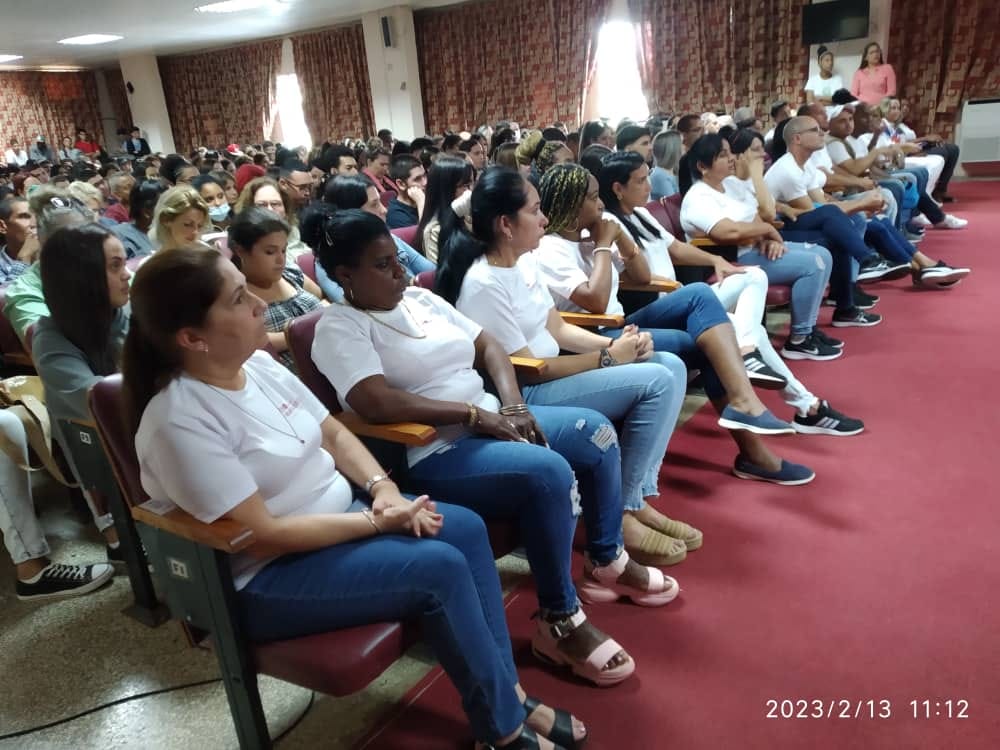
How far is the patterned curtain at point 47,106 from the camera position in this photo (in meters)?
13.8

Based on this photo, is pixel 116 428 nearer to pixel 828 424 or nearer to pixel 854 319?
pixel 828 424

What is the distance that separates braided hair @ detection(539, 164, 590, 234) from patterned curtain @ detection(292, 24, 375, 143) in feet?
34.3

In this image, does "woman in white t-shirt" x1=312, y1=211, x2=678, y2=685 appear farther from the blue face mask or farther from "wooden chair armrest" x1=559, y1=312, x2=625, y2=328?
the blue face mask

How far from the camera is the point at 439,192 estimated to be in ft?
9.54

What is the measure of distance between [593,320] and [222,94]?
13452 millimetres

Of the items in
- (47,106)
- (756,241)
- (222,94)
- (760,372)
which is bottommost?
(760,372)

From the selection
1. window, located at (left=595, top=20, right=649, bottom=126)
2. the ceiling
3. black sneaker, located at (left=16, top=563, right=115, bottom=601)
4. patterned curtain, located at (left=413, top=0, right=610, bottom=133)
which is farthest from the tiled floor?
patterned curtain, located at (left=413, top=0, right=610, bottom=133)

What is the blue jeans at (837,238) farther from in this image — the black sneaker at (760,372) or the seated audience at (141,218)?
the seated audience at (141,218)

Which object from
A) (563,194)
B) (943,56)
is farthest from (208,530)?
(943,56)

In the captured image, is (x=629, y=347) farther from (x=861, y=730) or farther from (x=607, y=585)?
(x=861, y=730)

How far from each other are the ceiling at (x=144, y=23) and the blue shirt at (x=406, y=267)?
7.45m

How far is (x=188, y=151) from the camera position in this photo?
14242 mm

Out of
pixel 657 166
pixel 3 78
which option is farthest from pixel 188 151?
pixel 657 166

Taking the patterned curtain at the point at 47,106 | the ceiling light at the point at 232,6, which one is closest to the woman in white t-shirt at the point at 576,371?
the ceiling light at the point at 232,6
